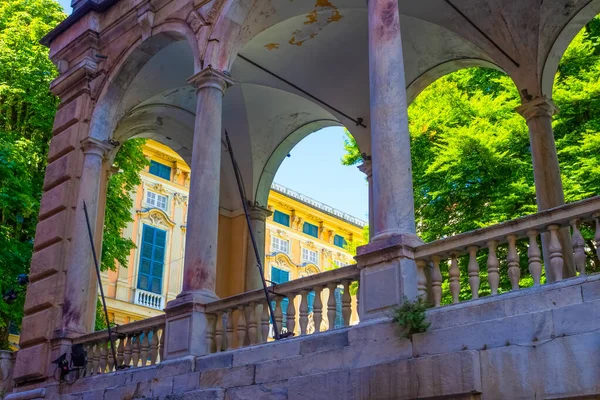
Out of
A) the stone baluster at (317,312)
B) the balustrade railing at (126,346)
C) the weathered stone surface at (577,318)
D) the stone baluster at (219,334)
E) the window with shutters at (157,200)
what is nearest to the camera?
the weathered stone surface at (577,318)

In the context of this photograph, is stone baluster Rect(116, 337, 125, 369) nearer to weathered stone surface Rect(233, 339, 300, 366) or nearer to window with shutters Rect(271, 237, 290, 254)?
weathered stone surface Rect(233, 339, 300, 366)

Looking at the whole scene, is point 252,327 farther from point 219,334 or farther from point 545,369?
point 545,369

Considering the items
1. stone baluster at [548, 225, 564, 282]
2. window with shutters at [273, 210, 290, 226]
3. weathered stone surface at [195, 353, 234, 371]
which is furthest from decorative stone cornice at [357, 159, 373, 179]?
window with shutters at [273, 210, 290, 226]

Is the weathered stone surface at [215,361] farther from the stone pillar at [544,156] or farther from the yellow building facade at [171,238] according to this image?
the yellow building facade at [171,238]

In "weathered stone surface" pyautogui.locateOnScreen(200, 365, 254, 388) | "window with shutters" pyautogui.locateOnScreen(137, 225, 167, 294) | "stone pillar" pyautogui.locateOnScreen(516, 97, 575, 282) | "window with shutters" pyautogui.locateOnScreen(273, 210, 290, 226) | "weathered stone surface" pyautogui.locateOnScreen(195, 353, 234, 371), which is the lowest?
"weathered stone surface" pyautogui.locateOnScreen(200, 365, 254, 388)

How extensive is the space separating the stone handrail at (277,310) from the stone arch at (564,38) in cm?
628

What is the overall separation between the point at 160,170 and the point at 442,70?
806 inches

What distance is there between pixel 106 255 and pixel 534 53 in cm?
1173

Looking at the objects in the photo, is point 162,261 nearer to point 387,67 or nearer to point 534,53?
point 534,53

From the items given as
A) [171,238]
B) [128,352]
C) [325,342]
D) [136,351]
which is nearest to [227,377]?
[325,342]

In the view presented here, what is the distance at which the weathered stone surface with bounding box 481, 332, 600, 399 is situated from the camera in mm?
6707

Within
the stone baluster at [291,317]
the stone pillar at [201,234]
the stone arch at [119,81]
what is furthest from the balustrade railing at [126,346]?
the stone arch at [119,81]

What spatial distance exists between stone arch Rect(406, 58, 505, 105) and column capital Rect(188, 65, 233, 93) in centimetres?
524

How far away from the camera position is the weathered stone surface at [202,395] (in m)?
9.86
